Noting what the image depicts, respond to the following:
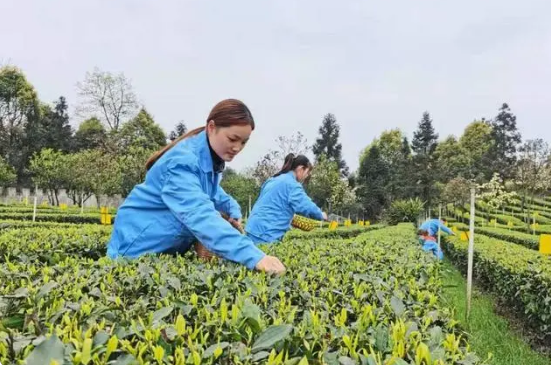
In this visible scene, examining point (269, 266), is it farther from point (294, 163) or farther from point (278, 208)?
point (294, 163)

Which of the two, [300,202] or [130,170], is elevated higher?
[130,170]

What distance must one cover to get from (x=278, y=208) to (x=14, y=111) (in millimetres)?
40095

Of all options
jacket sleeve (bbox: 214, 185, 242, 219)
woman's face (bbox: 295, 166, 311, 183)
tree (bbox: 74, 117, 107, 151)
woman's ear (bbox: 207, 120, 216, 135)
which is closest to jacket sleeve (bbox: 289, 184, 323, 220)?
woman's face (bbox: 295, 166, 311, 183)

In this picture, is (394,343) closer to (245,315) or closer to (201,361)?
(245,315)

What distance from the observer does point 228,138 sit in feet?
8.74

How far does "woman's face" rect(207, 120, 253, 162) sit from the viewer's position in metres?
2.64

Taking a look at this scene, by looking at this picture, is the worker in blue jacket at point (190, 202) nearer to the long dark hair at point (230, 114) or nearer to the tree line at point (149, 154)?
the long dark hair at point (230, 114)

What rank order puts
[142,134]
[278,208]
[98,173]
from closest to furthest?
[278,208] → [98,173] → [142,134]

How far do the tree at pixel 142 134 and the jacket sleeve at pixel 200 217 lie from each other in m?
37.1

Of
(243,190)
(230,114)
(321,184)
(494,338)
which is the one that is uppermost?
(230,114)

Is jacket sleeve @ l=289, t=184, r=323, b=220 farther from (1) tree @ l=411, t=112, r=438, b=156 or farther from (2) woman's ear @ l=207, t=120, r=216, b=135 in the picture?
(1) tree @ l=411, t=112, r=438, b=156

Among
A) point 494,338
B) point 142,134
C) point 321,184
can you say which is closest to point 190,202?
point 494,338

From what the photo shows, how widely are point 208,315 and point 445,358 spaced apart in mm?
621

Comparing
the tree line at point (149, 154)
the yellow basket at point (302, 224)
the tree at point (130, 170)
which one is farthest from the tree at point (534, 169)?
the yellow basket at point (302, 224)
